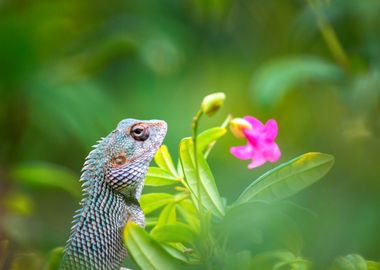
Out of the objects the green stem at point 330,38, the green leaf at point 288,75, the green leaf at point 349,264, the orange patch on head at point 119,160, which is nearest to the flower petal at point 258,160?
the green leaf at point 349,264

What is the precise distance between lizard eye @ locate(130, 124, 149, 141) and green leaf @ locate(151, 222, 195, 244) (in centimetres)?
121

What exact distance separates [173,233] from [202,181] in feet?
0.70

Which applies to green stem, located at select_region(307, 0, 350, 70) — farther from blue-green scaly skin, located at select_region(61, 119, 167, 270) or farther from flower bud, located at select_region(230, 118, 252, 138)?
flower bud, located at select_region(230, 118, 252, 138)

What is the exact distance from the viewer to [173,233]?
8.87 feet

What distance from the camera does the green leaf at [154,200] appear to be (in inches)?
118

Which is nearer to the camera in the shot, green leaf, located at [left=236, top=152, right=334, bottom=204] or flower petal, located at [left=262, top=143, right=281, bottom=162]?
green leaf, located at [left=236, top=152, right=334, bottom=204]

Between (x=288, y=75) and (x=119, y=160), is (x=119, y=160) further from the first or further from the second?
(x=288, y=75)

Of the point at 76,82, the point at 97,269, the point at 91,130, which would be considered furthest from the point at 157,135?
the point at 76,82

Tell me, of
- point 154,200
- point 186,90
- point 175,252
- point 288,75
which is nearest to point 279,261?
point 175,252

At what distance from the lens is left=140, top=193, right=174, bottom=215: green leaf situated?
118 inches

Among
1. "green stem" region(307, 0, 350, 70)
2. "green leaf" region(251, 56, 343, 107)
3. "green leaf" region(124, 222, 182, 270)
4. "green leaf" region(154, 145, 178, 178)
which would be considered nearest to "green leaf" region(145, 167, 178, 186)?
"green leaf" region(154, 145, 178, 178)

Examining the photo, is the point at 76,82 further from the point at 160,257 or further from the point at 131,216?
the point at 160,257

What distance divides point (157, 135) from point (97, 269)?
27.7 inches

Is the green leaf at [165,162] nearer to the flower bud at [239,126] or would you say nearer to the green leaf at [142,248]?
the flower bud at [239,126]
